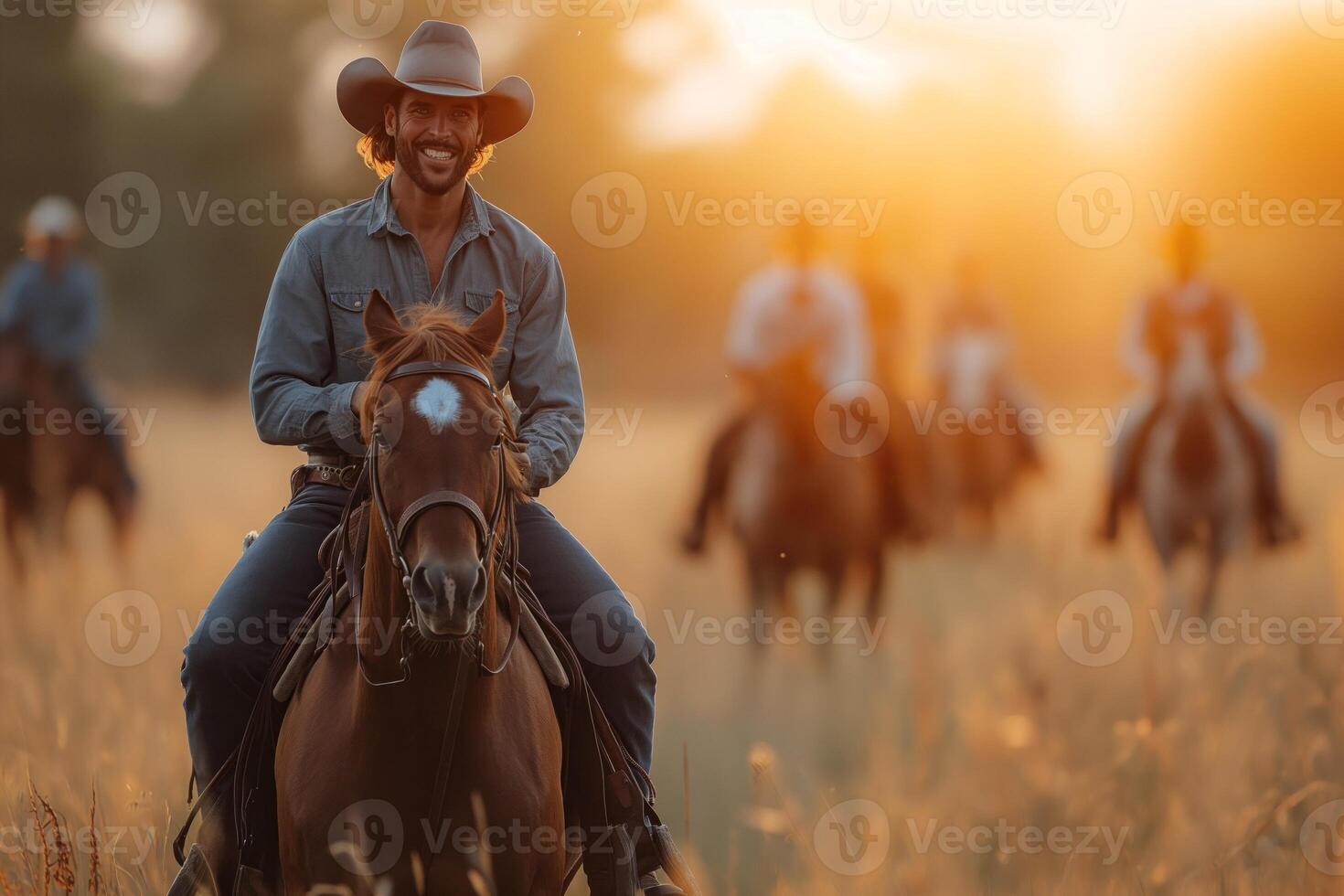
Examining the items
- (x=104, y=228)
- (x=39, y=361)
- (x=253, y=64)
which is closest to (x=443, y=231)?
(x=39, y=361)

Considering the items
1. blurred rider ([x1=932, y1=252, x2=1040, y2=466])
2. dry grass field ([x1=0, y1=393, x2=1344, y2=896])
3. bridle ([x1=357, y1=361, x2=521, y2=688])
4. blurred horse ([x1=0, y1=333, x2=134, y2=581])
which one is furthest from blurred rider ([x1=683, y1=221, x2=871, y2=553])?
bridle ([x1=357, y1=361, x2=521, y2=688])

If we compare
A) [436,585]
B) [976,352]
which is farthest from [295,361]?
[976,352]

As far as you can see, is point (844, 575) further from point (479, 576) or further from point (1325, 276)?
point (1325, 276)

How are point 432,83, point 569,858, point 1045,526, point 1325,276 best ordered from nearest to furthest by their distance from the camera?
point 569,858 → point 432,83 → point 1045,526 → point 1325,276

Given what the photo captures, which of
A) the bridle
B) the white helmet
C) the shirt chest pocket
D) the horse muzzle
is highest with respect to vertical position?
the white helmet

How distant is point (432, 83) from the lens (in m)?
4.48

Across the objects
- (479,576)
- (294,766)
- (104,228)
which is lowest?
(294,766)

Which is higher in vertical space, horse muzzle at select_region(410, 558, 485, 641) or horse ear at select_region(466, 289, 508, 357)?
horse ear at select_region(466, 289, 508, 357)

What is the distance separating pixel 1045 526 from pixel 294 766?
318 inches

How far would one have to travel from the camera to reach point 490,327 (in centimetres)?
354

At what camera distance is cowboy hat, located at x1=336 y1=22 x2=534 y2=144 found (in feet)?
14.7

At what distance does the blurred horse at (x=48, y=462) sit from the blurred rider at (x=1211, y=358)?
7.91 m

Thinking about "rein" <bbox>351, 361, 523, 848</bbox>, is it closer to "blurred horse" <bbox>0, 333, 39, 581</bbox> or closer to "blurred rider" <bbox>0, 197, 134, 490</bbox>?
"blurred rider" <bbox>0, 197, 134, 490</bbox>

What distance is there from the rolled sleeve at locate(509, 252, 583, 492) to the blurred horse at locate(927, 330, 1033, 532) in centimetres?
782
